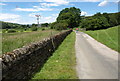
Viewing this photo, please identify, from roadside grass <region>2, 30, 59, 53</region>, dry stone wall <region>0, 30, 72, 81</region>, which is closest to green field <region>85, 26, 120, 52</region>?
roadside grass <region>2, 30, 59, 53</region>

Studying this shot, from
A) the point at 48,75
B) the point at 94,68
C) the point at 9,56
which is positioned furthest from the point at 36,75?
the point at 94,68

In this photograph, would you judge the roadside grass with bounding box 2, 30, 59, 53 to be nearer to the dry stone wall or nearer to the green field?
the dry stone wall

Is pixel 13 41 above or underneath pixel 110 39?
above

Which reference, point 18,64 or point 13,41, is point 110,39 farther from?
point 18,64

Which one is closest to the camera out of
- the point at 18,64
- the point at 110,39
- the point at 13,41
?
the point at 18,64

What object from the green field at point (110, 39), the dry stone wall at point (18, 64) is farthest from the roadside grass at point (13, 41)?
the green field at point (110, 39)

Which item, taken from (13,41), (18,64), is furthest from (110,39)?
(18,64)

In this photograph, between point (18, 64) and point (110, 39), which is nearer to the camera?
point (18, 64)

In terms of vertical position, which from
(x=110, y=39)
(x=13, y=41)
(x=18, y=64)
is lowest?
(x=110, y=39)

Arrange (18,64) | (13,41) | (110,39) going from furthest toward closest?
(110,39) < (13,41) < (18,64)

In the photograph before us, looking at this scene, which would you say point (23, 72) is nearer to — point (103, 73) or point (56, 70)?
point (56, 70)

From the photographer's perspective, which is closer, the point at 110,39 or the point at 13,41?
the point at 13,41

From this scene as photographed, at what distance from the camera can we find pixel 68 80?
5488mm

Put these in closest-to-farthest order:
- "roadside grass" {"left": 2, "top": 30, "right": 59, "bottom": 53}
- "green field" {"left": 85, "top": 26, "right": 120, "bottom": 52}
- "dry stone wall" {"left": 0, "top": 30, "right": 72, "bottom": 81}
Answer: "dry stone wall" {"left": 0, "top": 30, "right": 72, "bottom": 81}, "roadside grass" {"left": 2, "top": 30, "right": 59, "bottom": 53}, "green field" {"left": 85, "top": 26, "right": 120, "bottom": 52}
